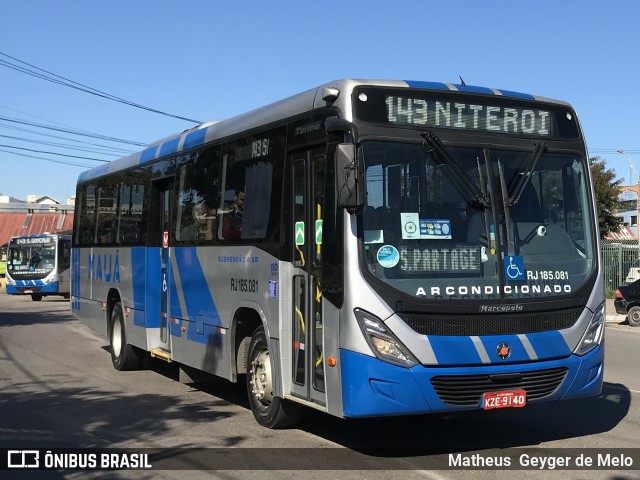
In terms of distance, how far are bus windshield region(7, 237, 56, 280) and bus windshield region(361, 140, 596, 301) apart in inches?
1317

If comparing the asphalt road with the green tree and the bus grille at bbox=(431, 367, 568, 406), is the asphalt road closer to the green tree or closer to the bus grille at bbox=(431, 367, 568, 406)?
the bus grille at bbox=(431, 367, 568, 406)

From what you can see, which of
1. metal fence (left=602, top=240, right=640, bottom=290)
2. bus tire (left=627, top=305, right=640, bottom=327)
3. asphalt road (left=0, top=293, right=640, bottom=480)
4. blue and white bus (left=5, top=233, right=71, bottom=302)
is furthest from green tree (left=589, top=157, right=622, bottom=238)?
asphalt road (left=0, top=293, right=640, bottom=480)

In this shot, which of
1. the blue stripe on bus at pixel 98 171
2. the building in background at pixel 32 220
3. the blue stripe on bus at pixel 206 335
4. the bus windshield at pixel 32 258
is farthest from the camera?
the building in background at pixel 32 220

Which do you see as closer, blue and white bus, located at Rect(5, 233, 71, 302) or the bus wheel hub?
the bus wheel hub

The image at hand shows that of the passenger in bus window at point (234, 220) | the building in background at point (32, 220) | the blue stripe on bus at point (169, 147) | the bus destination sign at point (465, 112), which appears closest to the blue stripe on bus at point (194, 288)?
the passenger in bus window at point (234, 220)

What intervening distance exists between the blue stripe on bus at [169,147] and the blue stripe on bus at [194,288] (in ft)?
4.91

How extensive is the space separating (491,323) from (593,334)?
1.21 m

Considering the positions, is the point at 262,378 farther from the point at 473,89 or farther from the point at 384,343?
the point at 473,89

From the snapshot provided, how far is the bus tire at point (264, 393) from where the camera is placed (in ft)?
26.2

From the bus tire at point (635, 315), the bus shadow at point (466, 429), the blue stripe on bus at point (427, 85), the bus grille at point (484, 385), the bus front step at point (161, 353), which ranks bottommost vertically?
the bus shadow at point (466, 429)

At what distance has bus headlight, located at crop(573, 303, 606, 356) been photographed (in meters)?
7.11

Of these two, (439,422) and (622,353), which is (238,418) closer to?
(439,422)

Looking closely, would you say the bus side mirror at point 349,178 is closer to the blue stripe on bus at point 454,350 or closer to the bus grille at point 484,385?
the blue stripe on bus at point 454,350

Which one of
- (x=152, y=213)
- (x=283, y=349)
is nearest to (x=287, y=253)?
(x=283, y=349)
